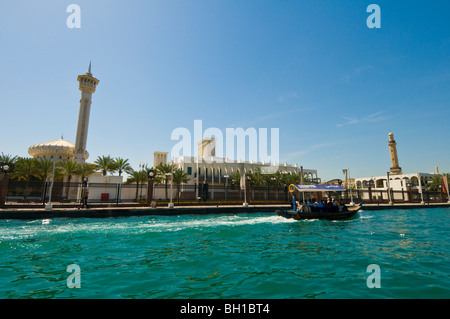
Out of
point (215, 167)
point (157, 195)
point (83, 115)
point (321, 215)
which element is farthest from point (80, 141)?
point (321, 215)

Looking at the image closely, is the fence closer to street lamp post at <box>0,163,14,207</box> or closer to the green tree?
the green tree

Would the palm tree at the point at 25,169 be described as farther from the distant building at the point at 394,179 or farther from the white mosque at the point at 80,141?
the distant building at the point at 394,179

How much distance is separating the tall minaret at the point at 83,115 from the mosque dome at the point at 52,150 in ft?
12.6

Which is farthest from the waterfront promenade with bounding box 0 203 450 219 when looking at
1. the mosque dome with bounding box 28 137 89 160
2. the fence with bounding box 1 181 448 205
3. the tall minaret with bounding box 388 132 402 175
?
the tall minaret with bounding box 388 132 402 175

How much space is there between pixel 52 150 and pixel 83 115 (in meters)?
12.7

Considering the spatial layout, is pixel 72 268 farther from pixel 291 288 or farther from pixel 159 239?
pixel 291 288

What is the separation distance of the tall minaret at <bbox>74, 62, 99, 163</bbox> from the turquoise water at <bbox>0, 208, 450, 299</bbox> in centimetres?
4393

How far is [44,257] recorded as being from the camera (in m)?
8.40

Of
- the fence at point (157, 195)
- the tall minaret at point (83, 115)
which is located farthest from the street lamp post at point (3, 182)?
the tall minaret at point (83, 115)

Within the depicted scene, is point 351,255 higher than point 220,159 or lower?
lower

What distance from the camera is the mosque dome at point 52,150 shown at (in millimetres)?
56219

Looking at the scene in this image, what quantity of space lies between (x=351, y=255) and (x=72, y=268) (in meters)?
9.06
